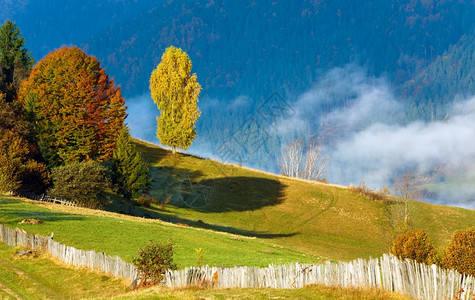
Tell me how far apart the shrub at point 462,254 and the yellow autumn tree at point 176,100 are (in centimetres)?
7421

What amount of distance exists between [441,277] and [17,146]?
56617 millimetres

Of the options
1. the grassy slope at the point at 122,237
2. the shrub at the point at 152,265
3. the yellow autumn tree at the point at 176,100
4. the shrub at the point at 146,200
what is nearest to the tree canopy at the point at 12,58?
the yellow autumn tree at the point at 176,100

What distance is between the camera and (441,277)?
1667 cm

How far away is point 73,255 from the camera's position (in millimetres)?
30062

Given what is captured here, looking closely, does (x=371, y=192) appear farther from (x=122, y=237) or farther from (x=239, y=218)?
(x=122, y=237)

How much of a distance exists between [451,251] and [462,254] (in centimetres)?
61

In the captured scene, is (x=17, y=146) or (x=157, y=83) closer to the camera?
(x=17, y=146)

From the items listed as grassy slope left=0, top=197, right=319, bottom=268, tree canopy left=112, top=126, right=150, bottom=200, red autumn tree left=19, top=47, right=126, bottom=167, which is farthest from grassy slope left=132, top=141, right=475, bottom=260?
grassy slope left=0, top=197, right=319, bottom=268

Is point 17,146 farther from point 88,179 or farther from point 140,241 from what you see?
point 140,241

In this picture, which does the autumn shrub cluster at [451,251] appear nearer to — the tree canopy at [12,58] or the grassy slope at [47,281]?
the grassy slope at [47,281]

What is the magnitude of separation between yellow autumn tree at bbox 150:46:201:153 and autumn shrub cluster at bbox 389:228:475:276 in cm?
7092

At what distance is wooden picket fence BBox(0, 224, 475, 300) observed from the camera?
16.6m

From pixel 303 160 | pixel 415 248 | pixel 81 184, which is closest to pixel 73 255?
pixel 415 248

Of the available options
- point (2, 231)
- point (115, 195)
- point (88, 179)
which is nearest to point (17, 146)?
point (88, 179)
